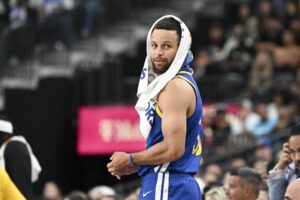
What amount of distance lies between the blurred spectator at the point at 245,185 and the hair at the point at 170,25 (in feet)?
6.79

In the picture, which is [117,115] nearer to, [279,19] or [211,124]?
[211,124]

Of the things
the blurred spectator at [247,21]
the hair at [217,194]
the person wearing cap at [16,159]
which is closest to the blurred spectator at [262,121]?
the blurred spectator at [247,21]

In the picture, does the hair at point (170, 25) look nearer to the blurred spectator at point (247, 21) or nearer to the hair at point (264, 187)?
the hair at point (264, 187)

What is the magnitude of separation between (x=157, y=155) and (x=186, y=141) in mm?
278

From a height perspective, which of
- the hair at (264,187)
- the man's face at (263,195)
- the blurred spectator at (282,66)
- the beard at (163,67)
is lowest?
the blurred spectator at (282,66)

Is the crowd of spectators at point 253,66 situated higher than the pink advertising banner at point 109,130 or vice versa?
the crowd of spectators at point 253,66

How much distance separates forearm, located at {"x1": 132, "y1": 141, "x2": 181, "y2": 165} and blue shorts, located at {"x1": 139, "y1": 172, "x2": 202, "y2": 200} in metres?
0.18

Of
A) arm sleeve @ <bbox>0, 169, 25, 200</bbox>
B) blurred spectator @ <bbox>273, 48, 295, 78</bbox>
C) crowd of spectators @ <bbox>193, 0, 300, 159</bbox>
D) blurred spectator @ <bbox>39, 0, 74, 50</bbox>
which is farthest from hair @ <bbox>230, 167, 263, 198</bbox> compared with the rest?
blurred spectator @ <bbox>39, 0, 74, 50</bbox>

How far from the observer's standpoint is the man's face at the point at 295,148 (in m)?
7.97

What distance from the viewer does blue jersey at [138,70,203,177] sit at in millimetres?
7070

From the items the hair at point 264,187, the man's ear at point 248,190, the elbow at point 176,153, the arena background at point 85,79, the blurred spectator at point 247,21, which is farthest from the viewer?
the blurred spectator at point 247,21

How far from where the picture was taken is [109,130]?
65.6 ft

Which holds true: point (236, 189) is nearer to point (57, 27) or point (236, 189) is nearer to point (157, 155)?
point (157, 155)

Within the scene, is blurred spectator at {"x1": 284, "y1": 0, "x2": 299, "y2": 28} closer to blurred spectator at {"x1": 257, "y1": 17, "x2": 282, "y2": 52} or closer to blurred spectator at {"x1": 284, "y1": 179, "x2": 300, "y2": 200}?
blurred spectator at {"x1": 257, "y1": 17, "x2": 282, "y2": 52}
